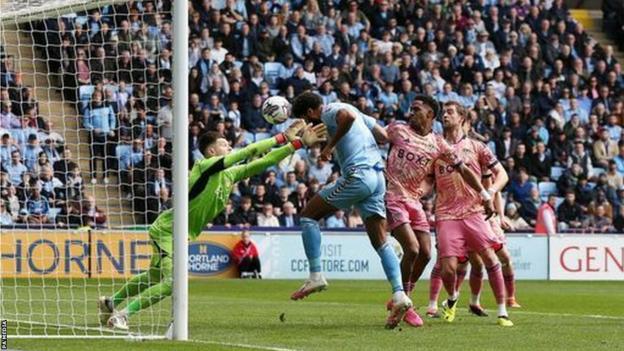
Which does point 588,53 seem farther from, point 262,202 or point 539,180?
point 262,202

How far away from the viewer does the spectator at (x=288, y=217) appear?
31125 millimetres

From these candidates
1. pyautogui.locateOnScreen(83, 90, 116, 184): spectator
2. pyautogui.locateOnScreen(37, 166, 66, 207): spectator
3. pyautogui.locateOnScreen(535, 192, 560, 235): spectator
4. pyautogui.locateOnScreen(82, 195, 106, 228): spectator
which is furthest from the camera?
pyautogui.locateOnScreen(535, 192, 560, 235): spectator

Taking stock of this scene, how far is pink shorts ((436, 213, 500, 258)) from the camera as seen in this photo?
620 inches

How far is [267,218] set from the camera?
3095cm

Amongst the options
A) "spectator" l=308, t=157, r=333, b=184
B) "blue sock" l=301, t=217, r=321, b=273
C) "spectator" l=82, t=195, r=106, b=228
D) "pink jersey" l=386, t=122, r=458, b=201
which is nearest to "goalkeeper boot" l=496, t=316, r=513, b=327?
"pink jersey" l=386, t=122, r=458, b=201

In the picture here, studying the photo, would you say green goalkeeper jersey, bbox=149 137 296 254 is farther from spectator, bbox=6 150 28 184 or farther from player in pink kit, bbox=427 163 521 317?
spectator, bbox=6 150 28 184

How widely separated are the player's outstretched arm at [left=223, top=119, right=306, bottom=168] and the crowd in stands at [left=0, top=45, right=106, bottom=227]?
8.20 meters

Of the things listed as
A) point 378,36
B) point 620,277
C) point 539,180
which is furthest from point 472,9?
point 620,277

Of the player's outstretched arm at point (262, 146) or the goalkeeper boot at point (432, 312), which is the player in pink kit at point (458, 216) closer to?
the goalkeeper boot at point (432, 312)

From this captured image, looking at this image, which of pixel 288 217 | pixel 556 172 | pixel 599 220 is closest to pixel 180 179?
pixel 288 217

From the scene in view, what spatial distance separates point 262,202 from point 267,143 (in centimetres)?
1723

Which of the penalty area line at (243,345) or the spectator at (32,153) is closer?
the penalty area line at (243,345)

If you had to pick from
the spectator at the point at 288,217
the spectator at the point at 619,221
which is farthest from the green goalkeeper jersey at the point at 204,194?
the spectator at the point at 619,221

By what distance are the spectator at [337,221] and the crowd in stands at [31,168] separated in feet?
23.8
